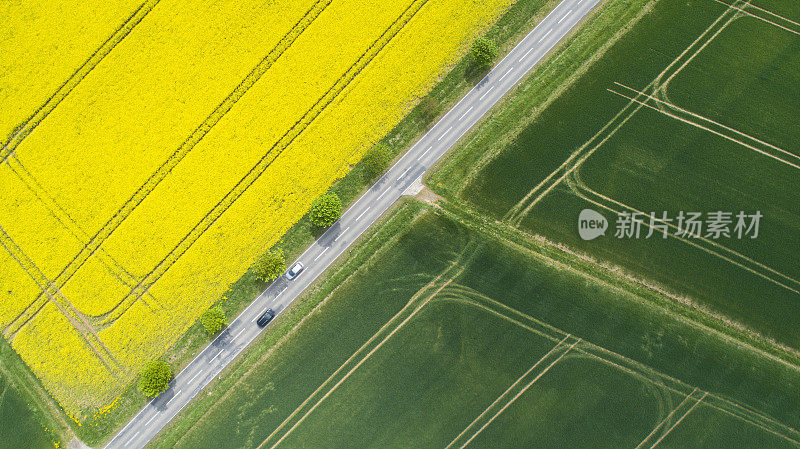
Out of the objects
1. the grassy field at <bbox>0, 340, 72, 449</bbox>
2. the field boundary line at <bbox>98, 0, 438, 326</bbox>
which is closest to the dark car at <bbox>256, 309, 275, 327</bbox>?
the field boundary line at <bbox>98, 0, 438, 326</bbox>

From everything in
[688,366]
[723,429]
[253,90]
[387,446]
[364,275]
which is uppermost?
[253,90]

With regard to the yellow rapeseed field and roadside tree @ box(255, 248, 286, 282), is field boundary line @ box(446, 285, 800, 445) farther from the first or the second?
the yellow rapeseed field

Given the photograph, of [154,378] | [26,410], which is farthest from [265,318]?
[26,410]

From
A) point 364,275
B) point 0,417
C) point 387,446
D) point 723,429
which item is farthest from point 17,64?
point 723,429

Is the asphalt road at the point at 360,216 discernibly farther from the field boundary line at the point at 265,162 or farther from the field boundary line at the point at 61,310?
the field boundary line at the point at 265,162

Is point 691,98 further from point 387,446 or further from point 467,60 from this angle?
point 387,446

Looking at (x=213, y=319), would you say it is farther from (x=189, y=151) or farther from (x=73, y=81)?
(x=73, y=81)
